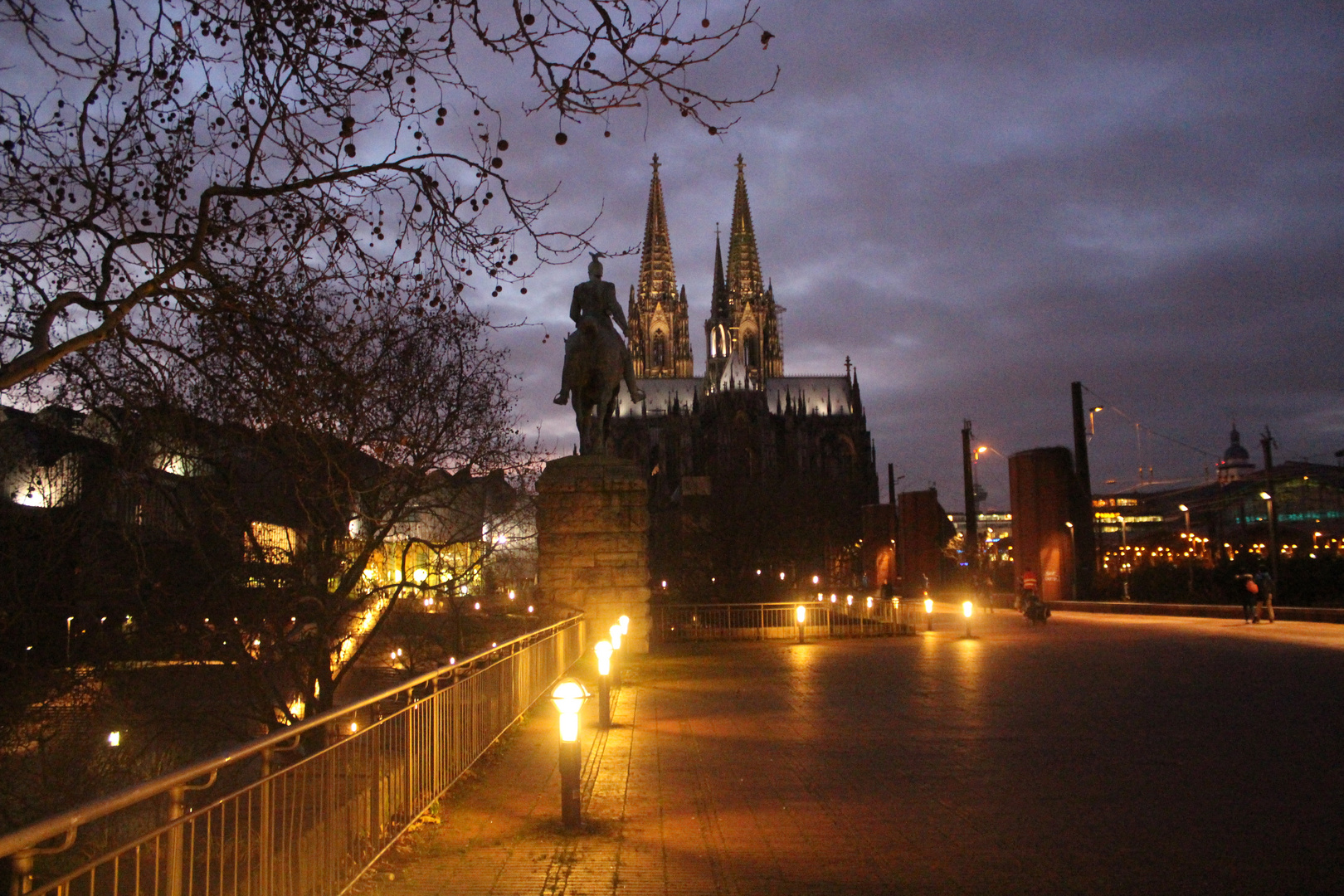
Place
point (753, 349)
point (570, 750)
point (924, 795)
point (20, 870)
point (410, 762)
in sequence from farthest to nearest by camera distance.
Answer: point (753, 349) → point (924, 795) → point (570, 750) → point (410, 762) → point (20, 870)

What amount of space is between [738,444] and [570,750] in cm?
10722

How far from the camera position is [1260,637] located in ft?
79.0

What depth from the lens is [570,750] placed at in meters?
7.33

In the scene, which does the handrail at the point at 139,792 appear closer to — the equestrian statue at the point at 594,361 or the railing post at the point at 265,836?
the railing post at the point at 265,836

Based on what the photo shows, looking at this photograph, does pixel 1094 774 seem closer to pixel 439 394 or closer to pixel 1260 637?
pixel 439 394

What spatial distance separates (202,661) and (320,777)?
34.9 feet

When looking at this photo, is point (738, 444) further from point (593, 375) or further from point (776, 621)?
point (593, 375)

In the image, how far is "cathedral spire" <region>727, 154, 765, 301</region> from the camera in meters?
148

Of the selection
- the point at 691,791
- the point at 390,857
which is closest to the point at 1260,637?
the point at 691,791

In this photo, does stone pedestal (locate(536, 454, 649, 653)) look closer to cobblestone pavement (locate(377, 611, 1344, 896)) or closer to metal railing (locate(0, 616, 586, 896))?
cobblestone pavement (locate(377, 611, 1344, 896))

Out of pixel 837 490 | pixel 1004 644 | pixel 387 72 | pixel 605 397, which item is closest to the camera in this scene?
pixel 387 72

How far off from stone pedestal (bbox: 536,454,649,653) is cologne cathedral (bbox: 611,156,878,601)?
67.6 feet

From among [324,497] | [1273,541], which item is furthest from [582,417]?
[1273,541]

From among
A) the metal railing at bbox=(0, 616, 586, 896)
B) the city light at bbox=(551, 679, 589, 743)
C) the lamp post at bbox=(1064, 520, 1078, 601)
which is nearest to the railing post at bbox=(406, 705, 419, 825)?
the metal railing at bbox=(0, 616, 586, 896)
